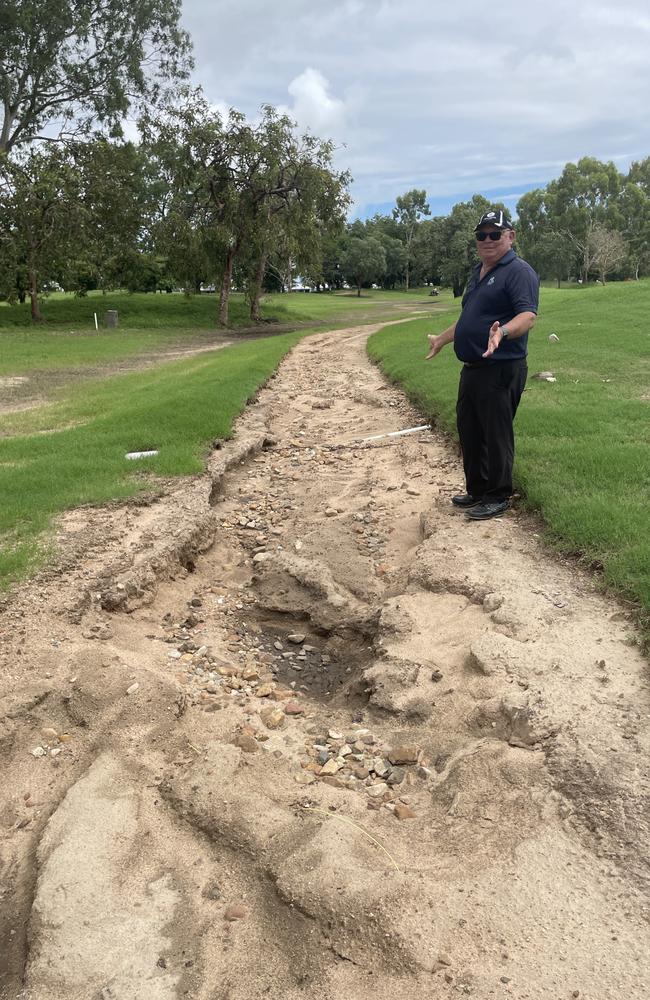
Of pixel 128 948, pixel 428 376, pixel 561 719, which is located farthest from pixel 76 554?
pixel 428 376

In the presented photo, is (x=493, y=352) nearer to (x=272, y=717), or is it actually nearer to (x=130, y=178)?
(x=272, y=717)

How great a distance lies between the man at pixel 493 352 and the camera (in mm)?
5426

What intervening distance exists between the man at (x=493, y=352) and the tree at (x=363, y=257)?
245ft

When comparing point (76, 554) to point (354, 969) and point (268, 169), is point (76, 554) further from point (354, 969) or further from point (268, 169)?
point (268, 169)

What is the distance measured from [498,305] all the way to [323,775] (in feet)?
13.0

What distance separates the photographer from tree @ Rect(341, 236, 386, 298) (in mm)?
77438

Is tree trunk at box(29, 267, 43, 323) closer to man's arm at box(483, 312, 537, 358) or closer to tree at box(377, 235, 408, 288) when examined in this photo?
man's arm at box(483, 312, 537, 358)

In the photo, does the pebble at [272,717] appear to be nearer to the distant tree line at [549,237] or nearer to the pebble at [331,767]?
the pebble at [331,767]

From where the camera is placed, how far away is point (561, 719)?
337cm

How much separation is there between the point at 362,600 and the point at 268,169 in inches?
1187

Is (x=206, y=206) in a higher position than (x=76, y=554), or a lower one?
higher

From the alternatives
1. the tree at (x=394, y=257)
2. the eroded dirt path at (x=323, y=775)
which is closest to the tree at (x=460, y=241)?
the tree at (x=394, y=257)

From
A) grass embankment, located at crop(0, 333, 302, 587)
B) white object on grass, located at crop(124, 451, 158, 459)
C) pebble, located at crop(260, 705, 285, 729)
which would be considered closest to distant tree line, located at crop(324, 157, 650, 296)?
grass embankment, located at crop(0, 333, 302, 587)

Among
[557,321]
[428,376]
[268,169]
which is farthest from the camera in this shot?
[268,169]
